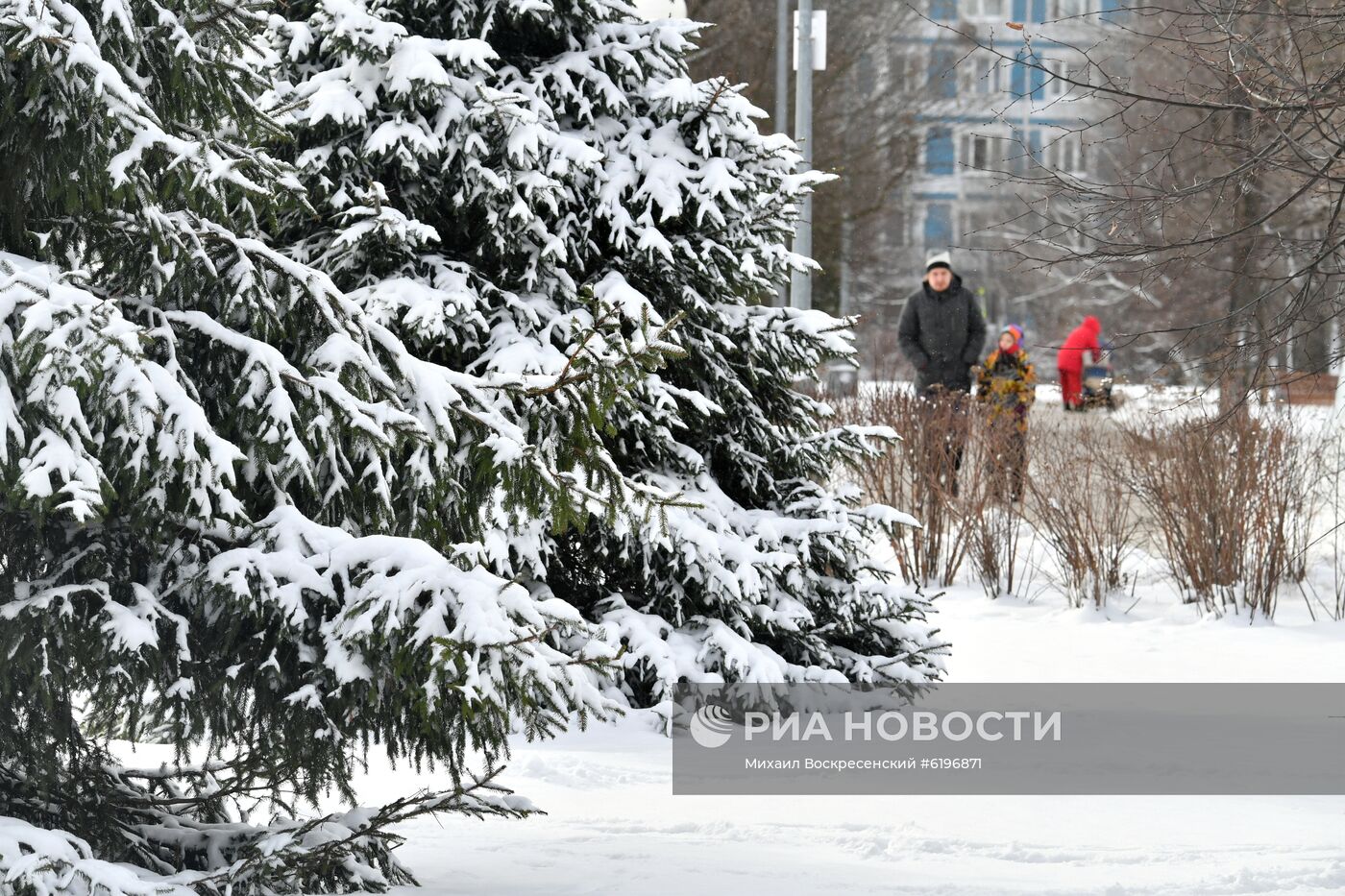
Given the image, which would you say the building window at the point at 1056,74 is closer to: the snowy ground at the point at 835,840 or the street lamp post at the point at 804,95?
the snowy ground at the point at 835,840

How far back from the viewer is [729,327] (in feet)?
18.4

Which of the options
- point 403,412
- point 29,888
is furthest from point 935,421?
point 29,888

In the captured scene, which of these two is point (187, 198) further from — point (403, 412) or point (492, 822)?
point (492, 822)

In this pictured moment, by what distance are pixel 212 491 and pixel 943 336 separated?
28.5 ft

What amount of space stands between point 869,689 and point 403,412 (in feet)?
10.1

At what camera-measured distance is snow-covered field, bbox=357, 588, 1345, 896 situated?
364cm

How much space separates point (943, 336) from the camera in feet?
36.0

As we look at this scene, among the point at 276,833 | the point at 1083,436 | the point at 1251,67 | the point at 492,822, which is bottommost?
the point at 492,822

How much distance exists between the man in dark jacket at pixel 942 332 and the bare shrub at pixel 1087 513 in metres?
2.57

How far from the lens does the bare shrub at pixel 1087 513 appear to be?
26.6 feet

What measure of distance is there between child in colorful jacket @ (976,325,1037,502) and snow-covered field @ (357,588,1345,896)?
12.5ft

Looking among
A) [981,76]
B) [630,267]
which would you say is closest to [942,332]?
[630,267]

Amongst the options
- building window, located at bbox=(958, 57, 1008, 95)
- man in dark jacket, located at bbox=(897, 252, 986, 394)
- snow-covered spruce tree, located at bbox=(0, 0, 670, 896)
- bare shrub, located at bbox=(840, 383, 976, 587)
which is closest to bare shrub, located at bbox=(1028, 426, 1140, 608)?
bare shrub, located at bbox=(840, 383, 976, 587)

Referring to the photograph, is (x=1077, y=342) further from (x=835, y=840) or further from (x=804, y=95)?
(x=835, y=840)
